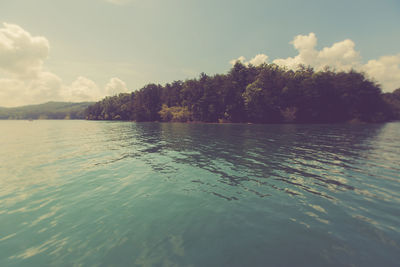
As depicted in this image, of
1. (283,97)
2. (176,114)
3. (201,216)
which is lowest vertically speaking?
(201,216)

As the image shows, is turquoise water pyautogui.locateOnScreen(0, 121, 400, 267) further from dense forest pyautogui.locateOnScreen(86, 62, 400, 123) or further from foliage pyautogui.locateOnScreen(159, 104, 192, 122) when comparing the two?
foliage pyautogui.locateOnScreen(159, 104, 192, 122)

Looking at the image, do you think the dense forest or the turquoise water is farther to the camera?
the dense forest

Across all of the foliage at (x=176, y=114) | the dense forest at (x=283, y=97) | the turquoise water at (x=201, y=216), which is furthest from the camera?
the foliage at (x=176, y=114)

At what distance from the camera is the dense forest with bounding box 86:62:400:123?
8506 cm

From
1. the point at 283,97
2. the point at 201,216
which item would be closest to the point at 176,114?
the point at 283,97

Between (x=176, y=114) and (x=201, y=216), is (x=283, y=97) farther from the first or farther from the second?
(x=201, y=216)

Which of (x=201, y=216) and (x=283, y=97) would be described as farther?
(x=283, y=97)

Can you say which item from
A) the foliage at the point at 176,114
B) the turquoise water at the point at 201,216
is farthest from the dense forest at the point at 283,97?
the turquoise water at the point at 201,216

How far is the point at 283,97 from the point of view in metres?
86.3

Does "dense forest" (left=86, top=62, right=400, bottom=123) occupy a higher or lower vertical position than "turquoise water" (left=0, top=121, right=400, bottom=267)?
higher

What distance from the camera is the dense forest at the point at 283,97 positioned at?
85.1 m

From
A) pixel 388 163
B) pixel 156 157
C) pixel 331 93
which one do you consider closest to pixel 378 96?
pixel 331 93

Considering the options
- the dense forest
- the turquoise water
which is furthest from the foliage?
the turquoise water

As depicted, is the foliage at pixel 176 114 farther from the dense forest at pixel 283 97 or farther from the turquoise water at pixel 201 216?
the turquoise water at pixel 201 216
